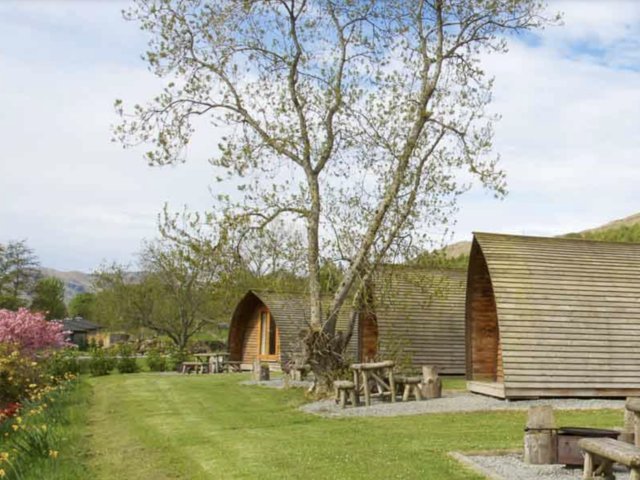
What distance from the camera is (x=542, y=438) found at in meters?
8.57

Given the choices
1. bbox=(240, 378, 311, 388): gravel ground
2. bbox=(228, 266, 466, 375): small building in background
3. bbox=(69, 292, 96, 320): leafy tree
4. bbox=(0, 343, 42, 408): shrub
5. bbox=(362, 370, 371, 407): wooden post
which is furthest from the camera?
bbox=(69, 292, 96, 320): leafy tree

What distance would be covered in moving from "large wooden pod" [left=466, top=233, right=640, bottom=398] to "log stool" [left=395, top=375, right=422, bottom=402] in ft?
4.82

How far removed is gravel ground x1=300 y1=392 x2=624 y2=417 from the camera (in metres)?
14.4

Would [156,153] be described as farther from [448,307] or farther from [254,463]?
[448,307]

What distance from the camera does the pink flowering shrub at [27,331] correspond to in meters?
21.3

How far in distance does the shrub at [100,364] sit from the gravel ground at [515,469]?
868 inches

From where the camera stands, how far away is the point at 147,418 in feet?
46.9

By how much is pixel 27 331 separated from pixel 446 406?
13.0 m

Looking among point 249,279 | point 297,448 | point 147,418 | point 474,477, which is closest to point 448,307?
point 249,279

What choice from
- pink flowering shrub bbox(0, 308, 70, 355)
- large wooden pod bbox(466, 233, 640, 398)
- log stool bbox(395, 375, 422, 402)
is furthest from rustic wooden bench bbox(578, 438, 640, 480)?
pink flowering shrub bbox(0, 308, 70, 355)

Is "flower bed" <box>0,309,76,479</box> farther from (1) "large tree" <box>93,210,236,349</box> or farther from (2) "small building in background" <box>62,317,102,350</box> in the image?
(2) "small building in background" <box>62,317,102,350</box>

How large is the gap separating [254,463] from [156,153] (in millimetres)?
10393

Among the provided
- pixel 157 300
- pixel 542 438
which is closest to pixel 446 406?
pixel 542 438

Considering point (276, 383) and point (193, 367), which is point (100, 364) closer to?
point (193, 367)
